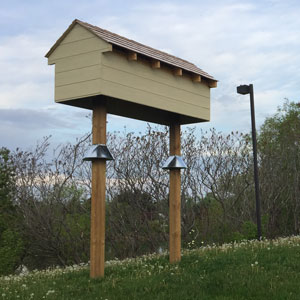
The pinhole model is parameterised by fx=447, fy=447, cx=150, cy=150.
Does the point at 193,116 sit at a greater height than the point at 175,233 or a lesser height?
greater

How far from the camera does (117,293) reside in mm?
7324

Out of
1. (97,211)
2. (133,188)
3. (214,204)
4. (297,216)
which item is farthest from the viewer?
(297,216)

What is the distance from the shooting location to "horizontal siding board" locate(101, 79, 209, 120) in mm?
8453

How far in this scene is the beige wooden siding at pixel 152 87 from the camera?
27.9 feet

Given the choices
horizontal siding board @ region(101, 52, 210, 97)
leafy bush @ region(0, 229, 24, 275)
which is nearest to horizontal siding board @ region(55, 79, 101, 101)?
horizontal siding board @ region(101, 52, 210, 97)

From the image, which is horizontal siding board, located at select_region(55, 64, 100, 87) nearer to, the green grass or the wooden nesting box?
the wooden nesting box

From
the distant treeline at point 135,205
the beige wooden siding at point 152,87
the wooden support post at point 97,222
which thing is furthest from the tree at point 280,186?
the wooden support post at point 97,222

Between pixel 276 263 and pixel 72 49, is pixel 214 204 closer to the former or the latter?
pixel 276 263

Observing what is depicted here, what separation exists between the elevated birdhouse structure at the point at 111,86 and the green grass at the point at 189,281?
27.5 inches

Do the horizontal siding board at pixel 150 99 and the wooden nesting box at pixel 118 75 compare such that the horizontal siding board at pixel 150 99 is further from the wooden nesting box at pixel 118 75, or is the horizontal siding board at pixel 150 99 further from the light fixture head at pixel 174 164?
the light fixture head at pixel 174 164

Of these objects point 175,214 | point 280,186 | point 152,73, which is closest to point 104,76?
point 152,73

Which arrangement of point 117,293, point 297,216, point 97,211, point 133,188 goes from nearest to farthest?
1. point 117,293
2. point 97,211
3. point 133,188
4. point 297,216

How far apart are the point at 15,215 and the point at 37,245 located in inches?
68.1

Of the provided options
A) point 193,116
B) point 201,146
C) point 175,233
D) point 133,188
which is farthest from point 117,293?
point 201,146
